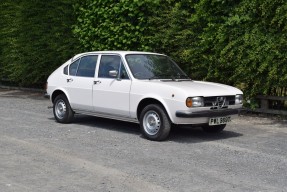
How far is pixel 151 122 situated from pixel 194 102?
3.12 ft

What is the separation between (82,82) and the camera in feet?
32.3

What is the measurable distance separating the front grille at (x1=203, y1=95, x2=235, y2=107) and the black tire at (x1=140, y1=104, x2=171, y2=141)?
76cm

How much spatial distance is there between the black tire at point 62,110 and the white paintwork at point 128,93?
18cm

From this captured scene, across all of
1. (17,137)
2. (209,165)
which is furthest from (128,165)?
(17,137)

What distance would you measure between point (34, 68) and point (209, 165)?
441 inches

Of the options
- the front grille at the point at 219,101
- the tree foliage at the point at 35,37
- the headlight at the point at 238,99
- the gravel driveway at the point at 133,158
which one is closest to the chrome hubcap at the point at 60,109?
the gravel driveway at the point at 133,158

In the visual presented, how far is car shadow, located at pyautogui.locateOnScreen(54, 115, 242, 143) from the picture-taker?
348 inches

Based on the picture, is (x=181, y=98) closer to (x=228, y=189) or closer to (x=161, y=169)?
(x=161, y=169)

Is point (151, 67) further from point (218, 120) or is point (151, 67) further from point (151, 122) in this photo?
point (218, 120)

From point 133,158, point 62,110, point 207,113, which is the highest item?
point 207,113

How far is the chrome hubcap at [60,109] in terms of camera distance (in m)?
10.4

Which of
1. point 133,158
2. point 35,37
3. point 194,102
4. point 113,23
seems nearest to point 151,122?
point 194,102

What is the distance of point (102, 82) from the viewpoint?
30.8ft

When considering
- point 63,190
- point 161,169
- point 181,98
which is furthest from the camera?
point 181,98
